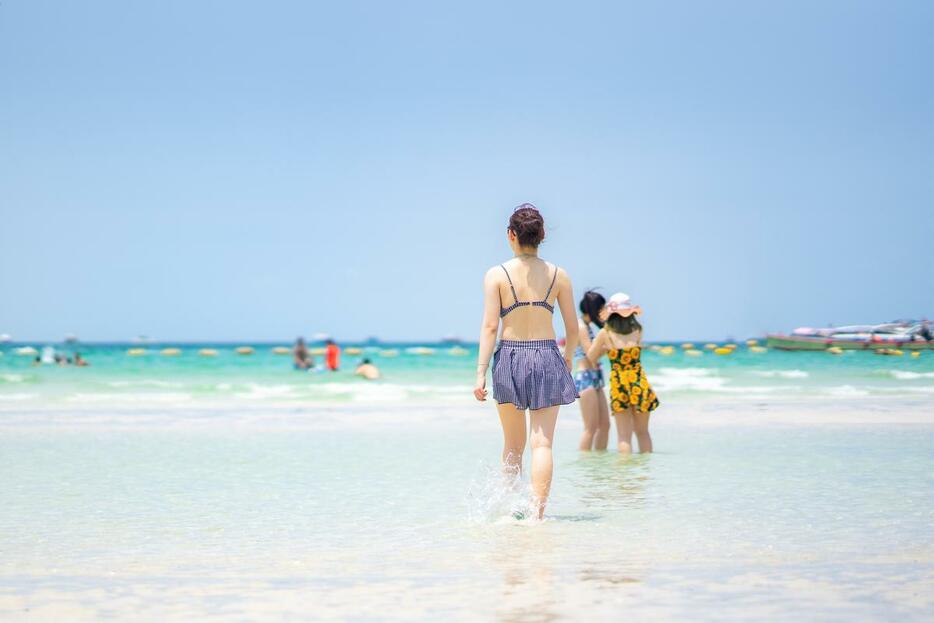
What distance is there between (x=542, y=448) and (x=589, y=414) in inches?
179

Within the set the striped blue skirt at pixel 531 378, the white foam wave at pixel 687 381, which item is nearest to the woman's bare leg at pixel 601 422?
the striped blue skirt at pixel 531 378

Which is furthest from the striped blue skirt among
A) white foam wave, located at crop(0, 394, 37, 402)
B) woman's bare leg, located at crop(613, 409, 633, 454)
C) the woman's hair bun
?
white foam wave, located at crop(0, 394, 37, 402)

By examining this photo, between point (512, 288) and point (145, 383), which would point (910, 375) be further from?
point (512, 288)

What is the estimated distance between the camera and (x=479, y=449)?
39.6 ft

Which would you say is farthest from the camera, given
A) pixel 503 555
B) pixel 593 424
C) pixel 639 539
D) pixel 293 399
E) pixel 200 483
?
pixel 293 399

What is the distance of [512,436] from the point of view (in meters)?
6.93

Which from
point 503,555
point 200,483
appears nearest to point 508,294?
point 503,555

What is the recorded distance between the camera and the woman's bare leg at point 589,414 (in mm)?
11156

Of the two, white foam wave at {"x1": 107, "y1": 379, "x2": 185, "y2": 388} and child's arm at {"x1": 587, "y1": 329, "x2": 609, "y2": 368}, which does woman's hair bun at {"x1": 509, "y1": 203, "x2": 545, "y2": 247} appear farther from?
white foam wave at {"x1": 107, "y1": 379, "x2": 185, "y2": 388}

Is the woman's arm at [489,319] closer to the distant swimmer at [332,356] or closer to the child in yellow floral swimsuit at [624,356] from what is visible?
the child in yellow floral swimsuit at [624,356]

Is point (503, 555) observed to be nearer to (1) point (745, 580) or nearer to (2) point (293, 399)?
(1) point (745, 580)

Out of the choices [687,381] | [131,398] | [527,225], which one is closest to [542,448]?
[527,225]

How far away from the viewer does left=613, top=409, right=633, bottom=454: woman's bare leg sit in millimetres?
10922

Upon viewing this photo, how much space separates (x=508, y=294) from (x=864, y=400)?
1716 centimetres
